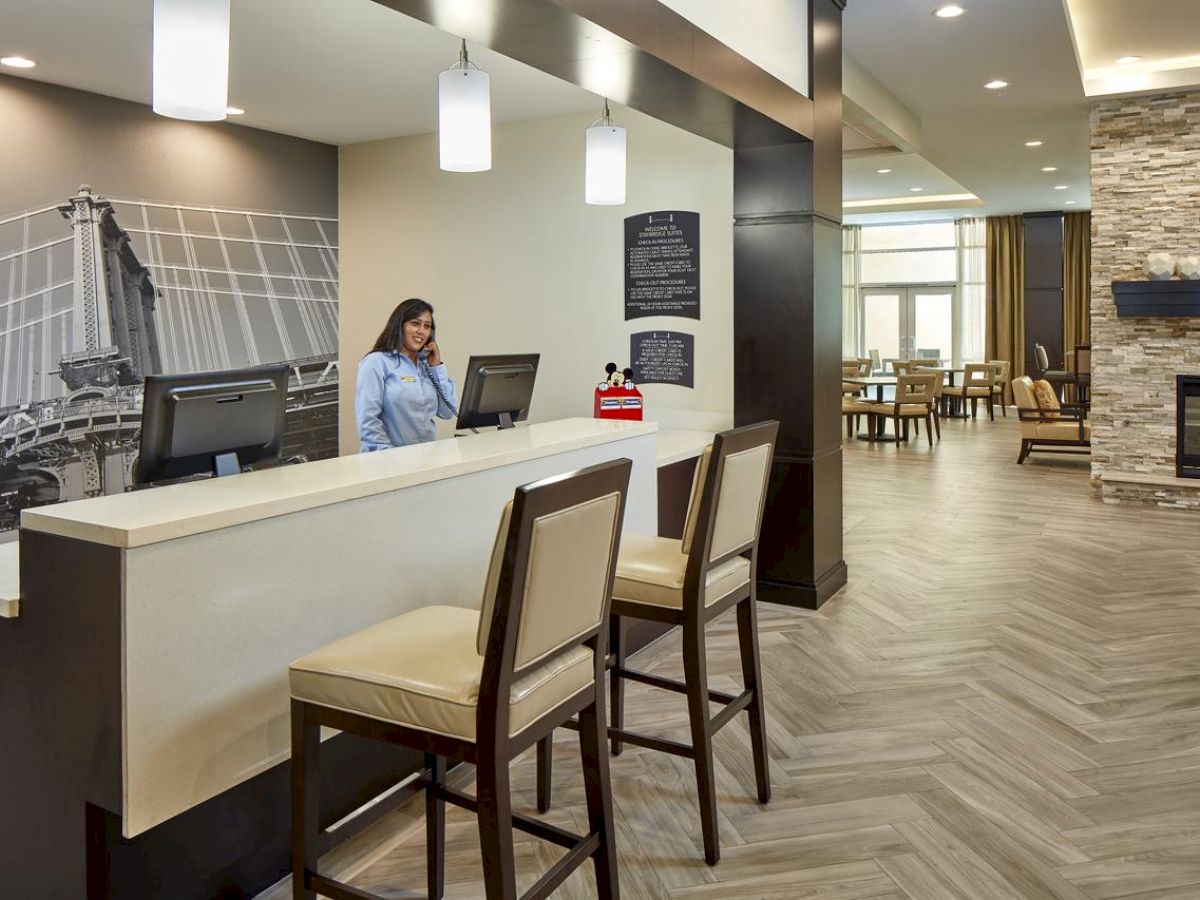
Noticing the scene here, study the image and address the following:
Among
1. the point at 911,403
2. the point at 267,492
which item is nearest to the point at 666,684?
the point at 267,492

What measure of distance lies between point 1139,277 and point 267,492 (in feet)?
23.5

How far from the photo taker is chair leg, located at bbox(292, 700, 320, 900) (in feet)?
6.15

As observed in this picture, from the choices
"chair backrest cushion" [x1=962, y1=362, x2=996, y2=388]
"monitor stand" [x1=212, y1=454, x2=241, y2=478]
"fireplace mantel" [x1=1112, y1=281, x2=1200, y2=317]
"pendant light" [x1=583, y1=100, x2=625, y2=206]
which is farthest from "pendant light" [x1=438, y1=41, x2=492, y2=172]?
"chair backrest cushion" [x1=962, y1=362, x2=996, y2=388]

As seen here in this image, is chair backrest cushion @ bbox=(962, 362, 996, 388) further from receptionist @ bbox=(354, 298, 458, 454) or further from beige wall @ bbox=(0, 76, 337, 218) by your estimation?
receptionist @ bbox=(354, 298, 458, 454)

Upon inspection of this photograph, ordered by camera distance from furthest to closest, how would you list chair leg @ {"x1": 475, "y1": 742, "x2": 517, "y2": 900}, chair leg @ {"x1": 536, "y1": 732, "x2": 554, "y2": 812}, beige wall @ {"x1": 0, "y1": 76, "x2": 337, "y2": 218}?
beige wall @ {"x1": 0, "y1": 76, "x2": 337, "y2": 218}
chair leg @ {"x1": 536, "y1": 732, "x2": 554, "y2": 812}
chair leg @ {"x1": 475, "y1": 742, "x2": 517, "y2": 900}

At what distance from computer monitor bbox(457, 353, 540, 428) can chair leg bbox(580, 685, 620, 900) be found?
2.20 metres

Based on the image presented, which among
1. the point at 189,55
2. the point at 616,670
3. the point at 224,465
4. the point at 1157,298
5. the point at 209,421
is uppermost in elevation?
the point at 189,55

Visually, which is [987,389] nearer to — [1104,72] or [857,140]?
[857,140]

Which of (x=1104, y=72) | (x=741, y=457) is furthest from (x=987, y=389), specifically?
(x=741, y=457)

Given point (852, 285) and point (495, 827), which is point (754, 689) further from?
point (852, 285)

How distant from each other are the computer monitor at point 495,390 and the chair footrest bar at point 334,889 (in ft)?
7.79

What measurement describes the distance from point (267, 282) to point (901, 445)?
24.5 ft

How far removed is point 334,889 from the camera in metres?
1.85

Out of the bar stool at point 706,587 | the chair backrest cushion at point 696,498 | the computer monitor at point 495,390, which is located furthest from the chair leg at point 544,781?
the computer monitor at point 495,390
